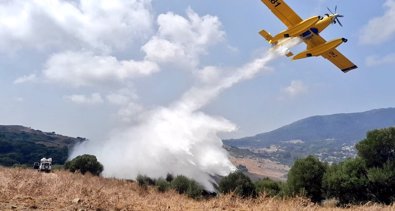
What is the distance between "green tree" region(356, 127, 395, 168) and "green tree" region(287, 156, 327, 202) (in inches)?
314

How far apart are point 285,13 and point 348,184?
32.0 m

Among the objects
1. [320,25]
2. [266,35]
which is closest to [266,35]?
[266,35]

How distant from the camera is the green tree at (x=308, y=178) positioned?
68.7 m

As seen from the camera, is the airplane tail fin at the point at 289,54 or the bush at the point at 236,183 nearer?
the airplane tail fin at the point at 289,54

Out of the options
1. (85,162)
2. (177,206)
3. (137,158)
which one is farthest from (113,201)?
(137,158)

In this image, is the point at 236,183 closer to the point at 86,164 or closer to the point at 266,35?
the point at 266,35

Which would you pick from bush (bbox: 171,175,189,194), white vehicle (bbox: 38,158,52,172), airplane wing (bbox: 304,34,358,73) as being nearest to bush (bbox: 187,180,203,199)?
bush (bbox: 171,175,189,194)

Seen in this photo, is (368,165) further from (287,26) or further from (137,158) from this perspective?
(137,158)

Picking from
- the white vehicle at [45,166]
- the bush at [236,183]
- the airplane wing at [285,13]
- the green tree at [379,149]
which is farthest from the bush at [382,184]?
the white vehicle at [45,166]

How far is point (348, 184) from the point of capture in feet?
208

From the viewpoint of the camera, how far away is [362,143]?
68.9 metres

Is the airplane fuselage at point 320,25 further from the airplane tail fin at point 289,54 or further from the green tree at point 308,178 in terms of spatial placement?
the green tree at point 308,178

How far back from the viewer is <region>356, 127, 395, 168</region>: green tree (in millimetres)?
66875

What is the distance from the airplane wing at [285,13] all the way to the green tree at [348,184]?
97.2ft
